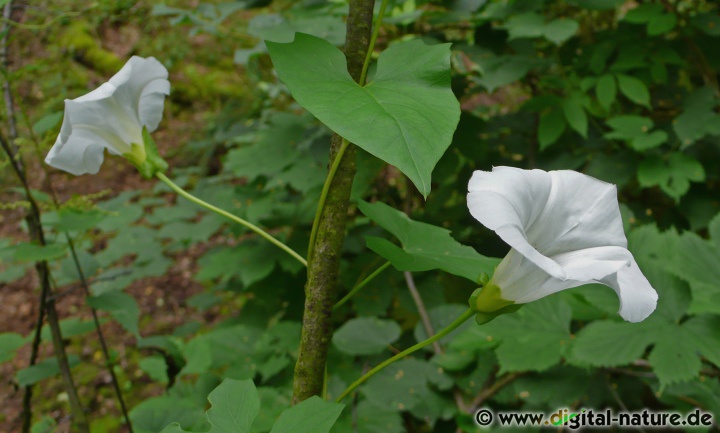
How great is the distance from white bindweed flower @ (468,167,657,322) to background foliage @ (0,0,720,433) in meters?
0.08

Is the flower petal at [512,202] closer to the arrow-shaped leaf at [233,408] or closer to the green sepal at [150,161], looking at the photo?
the arrow-shaped leaf at [233,408]

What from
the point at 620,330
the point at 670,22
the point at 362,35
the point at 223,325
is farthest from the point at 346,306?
the point at 362,35

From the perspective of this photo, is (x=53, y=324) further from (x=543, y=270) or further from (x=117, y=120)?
(x=543, y=270)

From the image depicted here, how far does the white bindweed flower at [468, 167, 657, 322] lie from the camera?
16.1 inches

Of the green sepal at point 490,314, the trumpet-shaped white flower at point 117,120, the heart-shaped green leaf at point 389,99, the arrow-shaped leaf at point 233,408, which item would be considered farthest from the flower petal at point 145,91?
the green sepal at point 490,314

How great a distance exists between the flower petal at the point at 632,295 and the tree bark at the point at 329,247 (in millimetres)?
263

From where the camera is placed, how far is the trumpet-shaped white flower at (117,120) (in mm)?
605

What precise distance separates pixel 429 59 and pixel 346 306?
5.00 feet

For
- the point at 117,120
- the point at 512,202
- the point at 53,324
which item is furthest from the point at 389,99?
the point at 53,324

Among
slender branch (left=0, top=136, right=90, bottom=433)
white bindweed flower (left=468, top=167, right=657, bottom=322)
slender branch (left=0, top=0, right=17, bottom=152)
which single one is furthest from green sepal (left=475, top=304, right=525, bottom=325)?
slender branch (left=0, top=0, right=17, bottom=152)

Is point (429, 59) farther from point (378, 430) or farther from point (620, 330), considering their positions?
point (378, 430)

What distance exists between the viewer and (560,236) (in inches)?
18.8

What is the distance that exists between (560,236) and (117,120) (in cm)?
52

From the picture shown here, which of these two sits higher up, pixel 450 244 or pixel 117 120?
pixel 117 120
